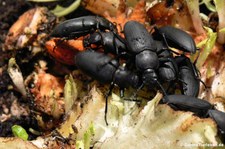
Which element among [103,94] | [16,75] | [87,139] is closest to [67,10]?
[16,75]

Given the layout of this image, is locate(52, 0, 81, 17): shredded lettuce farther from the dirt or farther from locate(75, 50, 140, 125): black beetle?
locate(75, 50, 140, 125): black beetle

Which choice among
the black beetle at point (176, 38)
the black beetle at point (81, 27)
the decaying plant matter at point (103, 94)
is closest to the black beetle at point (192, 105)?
the decaying plant matter at point (103, 94)

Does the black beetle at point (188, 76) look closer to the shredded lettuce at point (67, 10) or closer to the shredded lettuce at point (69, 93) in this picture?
the shredded lettuce at point (69, 93)

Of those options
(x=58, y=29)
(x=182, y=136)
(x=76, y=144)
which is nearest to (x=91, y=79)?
(x=58, y=29)

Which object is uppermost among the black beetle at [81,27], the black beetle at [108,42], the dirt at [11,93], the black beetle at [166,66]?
the black beetle at [81,27]

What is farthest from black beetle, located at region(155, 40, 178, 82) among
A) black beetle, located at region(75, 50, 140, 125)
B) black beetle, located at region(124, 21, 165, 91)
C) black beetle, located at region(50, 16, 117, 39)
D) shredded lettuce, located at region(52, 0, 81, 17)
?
shredded lettuce, located at region(52, 0, 81, 17)

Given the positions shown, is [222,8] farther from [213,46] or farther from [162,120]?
[162,120]
